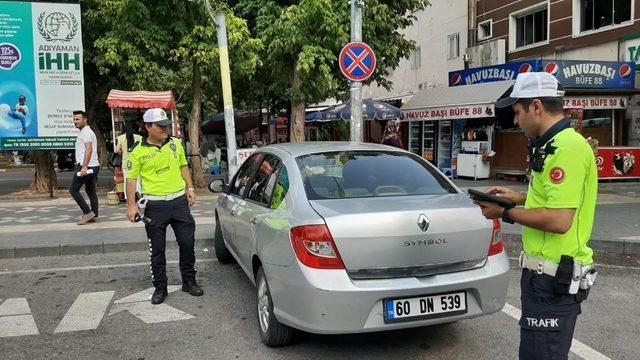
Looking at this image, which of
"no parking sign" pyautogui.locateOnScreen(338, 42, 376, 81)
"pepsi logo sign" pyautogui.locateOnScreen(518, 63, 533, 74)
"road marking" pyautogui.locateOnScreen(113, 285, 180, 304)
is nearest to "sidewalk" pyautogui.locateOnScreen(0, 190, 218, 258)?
"road marking" pyautogui.locateOnScreen(113, 285, 180, 304)

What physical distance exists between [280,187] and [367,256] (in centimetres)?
104

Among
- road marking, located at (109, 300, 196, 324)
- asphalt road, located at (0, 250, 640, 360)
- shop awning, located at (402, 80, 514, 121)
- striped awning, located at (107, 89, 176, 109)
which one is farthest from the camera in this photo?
shop awning, located at (402, 80, 514, 121)

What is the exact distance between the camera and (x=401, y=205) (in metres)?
3.49

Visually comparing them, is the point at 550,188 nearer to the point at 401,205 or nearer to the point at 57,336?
the point at 401,205

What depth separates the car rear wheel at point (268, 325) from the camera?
3.71 meters

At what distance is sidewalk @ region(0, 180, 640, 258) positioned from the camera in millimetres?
7020

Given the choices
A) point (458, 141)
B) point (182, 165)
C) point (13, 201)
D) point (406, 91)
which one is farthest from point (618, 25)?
point (13, 201)

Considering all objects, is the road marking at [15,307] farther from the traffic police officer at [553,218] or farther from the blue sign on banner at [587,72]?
the blue sign on banner at [587,72]

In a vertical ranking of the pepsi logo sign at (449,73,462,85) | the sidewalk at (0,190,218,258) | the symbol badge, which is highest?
the pepsi logo sign at (449,73,462,85)

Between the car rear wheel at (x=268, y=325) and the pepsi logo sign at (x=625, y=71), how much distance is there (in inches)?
512

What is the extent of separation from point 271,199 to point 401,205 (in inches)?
42.1

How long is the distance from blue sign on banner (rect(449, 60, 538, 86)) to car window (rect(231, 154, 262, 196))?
34.3ft

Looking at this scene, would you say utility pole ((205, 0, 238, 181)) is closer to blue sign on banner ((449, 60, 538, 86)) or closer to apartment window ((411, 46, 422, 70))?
blue sign on banner ((449, 60, 538, 86))

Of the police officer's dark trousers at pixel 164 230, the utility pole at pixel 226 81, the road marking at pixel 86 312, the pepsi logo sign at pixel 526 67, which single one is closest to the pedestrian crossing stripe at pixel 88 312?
the road marking at pixel 86 312
